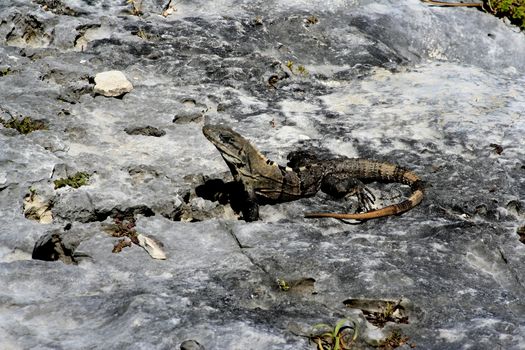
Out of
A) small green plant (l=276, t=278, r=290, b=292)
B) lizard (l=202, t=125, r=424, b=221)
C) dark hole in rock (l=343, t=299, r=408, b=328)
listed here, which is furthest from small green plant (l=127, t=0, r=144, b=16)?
dark hole in rock (l=343, t=299, r=408, b=328)

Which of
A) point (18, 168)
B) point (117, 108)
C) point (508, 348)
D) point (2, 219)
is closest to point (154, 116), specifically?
point (117, 108)

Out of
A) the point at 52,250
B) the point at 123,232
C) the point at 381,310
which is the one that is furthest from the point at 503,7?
A: the point at 52,250

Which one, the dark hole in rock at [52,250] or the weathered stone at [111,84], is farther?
the weathered stone at [111,84]

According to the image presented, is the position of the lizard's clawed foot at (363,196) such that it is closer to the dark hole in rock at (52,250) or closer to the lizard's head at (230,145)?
the lizard's head at (230,145)

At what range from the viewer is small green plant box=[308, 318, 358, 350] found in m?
4.97

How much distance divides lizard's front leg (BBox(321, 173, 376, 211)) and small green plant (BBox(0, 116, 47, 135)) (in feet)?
10.6

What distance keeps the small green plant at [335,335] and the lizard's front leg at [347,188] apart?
2.14m

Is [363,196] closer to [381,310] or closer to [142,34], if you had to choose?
[381,310]

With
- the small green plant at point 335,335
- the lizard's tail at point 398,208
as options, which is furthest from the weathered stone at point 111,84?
the small green plant at point 335,335

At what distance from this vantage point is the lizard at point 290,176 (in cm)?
716

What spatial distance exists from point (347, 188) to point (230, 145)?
1.29m

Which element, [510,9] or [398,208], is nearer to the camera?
[398,208]

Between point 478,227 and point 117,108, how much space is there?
4.49 metres

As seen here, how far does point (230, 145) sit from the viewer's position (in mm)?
7184
